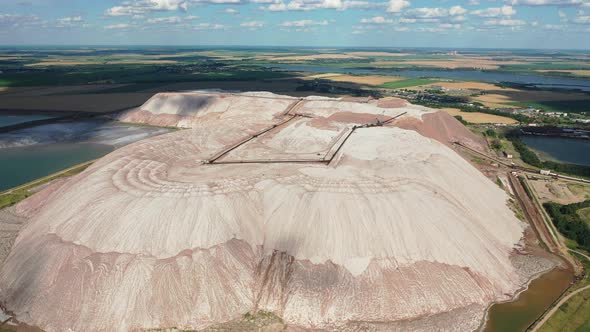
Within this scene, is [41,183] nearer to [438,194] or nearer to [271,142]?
[271,142]

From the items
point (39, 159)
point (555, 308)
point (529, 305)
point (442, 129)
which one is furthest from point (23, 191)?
point (442, 129)

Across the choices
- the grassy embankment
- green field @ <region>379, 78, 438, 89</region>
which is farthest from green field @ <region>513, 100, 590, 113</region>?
the grassy embankment

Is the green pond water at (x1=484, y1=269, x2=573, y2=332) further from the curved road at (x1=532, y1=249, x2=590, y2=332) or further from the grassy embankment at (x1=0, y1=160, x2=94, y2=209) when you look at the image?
the grassy embankment at (x1=0, y1=160, x2=94, y2=209)

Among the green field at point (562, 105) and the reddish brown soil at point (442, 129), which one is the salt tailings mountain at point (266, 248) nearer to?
the reddish brown soil at point (442, 129)

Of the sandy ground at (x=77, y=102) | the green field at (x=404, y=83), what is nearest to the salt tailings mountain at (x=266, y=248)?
the sandy ground at (x=77, y=102)

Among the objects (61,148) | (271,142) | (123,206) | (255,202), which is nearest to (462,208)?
(255,202)

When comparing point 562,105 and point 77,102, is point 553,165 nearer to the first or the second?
point 562,105
